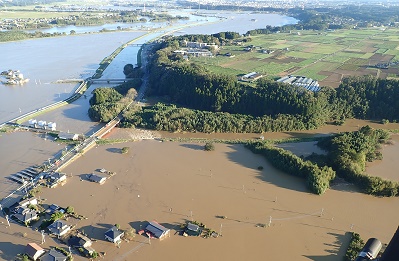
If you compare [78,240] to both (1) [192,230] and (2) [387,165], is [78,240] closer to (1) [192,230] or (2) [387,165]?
(1) [192,230]

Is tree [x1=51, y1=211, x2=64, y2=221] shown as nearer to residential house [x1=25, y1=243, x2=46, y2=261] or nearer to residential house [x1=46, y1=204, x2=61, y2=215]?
residential house [x1=46, y1=204, x2=61, y2=215]

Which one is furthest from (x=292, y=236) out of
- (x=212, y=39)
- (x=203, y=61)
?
(x=212, y=39)

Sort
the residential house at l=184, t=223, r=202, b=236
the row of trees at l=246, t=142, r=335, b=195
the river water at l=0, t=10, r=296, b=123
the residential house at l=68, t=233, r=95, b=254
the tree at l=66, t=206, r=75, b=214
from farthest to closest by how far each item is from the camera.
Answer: the river water at l=0, t=10, r=296, b=123, the row of trees at l=246, t=142, r=335, b=195, the tree at l=66, t=206, r=75, b=214, the residential house at l=184, t=223, r=202, b=236, the residential house at l=68, t=233, r=95, b=254

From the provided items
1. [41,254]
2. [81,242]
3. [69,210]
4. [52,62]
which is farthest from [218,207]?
[52,62]

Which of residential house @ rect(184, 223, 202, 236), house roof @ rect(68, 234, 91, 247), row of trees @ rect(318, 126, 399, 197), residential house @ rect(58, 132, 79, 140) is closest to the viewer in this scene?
house roof @ rect(68, 234, 91, 247)

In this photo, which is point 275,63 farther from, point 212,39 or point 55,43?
point 55,43

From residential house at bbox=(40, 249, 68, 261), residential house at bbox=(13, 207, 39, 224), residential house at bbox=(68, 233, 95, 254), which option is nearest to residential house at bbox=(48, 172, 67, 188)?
residential house at bbox=(13, 207, 39, 224)

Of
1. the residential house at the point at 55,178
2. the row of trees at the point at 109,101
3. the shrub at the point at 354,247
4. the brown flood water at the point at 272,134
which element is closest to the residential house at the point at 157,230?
the residential house at the point at 55,178

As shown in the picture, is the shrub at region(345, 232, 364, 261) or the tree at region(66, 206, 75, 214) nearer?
the shrub at region(345, 232, 364, 261)
